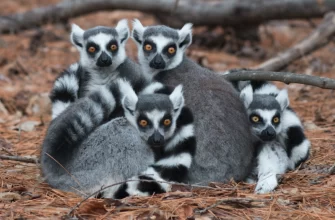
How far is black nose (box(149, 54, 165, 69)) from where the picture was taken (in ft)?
18.9

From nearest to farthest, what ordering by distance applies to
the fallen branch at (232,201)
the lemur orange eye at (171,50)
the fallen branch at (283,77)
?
the fallen branch at (232,201), the fallen branch at (283,77), the lemur orange eye at (171,50)

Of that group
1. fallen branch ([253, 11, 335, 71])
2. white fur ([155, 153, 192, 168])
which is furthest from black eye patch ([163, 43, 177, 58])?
fallen branch ([253, 11, 335, 71])

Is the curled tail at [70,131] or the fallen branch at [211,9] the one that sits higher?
the fallen branch at [211,9]

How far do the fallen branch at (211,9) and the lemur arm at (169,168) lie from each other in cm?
Answer: 520

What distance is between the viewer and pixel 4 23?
35.0 feet

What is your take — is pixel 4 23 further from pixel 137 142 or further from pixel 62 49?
pixel 137 142

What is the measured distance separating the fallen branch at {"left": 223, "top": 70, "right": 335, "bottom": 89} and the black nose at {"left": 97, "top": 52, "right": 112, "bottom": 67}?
1186 mm

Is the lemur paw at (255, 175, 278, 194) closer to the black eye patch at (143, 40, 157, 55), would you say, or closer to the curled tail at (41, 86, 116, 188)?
the curled tail at (41, 86, 116, 188)

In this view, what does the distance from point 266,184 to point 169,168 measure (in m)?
0.81

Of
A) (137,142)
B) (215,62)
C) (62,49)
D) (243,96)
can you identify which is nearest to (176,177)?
(137,142)

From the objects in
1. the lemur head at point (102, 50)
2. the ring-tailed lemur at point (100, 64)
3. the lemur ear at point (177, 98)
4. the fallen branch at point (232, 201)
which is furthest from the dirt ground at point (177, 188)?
the lemur head at point (102, 50)

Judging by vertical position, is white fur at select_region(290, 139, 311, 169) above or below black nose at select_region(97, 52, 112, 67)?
below

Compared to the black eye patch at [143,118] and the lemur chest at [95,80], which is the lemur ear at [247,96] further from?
the lemur chest at [95,80]

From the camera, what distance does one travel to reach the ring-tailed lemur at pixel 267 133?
5.15 metres
